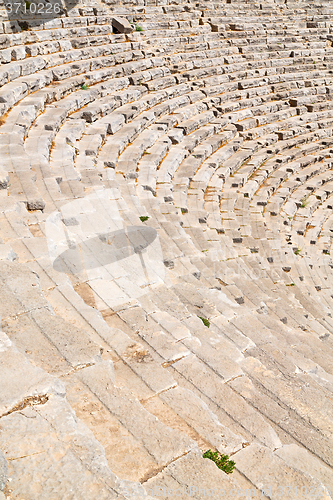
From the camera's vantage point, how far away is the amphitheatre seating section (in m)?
3.25

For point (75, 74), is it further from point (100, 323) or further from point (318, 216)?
point (100, 323)

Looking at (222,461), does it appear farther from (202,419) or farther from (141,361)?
(141,361)

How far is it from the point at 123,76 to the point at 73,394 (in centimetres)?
1274

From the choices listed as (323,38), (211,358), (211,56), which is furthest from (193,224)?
(323,38)

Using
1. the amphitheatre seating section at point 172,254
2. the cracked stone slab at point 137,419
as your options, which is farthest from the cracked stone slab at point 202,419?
the cracked stone slab at point 137,419

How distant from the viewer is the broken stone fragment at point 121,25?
15016 mm

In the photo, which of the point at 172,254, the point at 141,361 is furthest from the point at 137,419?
the point at 172,254

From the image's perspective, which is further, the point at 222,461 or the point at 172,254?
the point at 172,254

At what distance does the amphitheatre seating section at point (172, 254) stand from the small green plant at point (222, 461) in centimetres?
8

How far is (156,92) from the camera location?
1481 cm

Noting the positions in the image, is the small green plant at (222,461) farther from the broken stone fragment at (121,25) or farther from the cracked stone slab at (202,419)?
the broken stone fragment at (121,25)

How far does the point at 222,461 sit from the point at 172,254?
4635 mm

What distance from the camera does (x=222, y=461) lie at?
11.2 feet

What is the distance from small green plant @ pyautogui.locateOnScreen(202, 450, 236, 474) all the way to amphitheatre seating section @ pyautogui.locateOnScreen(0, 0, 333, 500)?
82 mm
